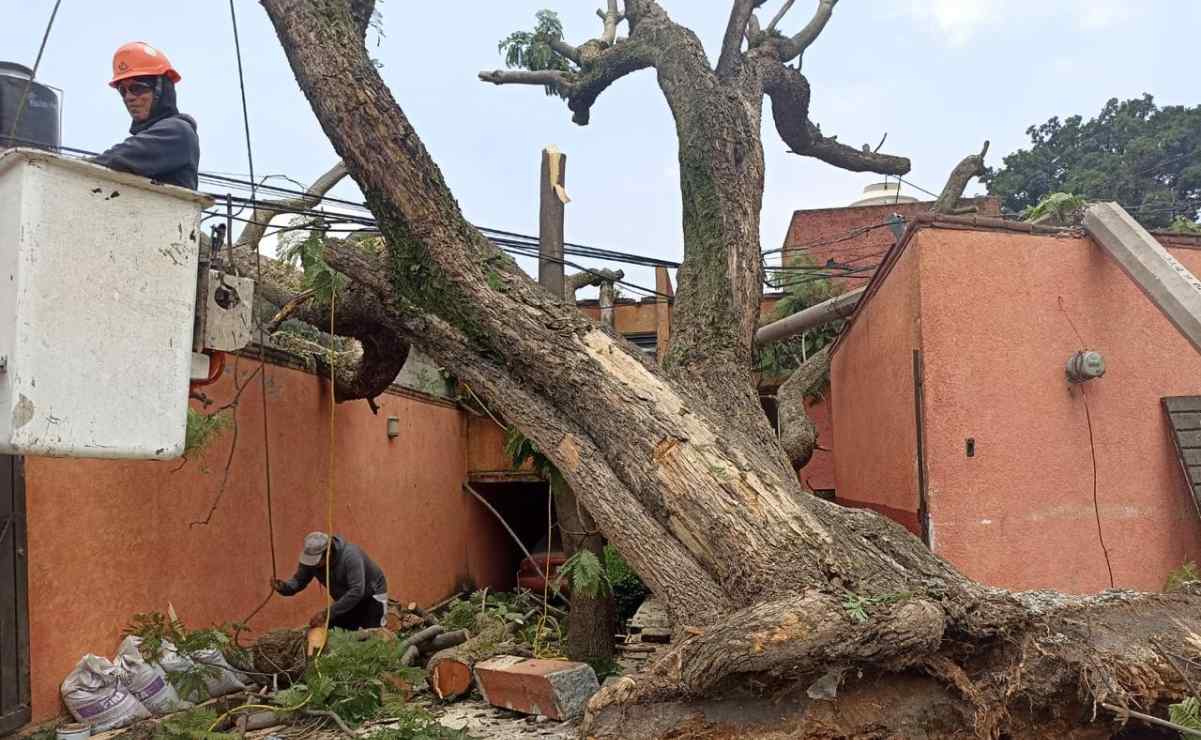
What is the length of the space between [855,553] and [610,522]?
4.11 feet

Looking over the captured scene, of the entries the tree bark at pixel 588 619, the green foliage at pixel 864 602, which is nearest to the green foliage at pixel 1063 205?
the tree bark at pixel 588 619

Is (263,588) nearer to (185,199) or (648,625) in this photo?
(648,625)

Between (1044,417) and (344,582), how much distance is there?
5512mm

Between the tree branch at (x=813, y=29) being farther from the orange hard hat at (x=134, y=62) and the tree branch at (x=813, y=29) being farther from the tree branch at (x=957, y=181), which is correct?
the orange hard hat at (x=134, y=62)

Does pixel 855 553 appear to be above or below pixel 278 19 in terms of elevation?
below

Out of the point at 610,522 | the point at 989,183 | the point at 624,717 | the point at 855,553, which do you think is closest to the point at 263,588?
the point at 610,522

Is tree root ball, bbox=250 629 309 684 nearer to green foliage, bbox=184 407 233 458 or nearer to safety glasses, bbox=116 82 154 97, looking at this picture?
green foliage, bbox=184 407 233 458

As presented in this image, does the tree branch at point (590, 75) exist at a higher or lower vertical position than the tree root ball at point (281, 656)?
higher

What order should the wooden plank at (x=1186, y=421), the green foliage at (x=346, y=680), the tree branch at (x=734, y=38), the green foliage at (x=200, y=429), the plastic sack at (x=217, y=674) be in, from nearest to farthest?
the green foliage at (x=346, y=680) → the plastic sack at (x=217, y=674) → the green foliage at (x=200, y=429) → the wooden plank at (x=1186, y=421) → the tree branch at (x=734, y=38)

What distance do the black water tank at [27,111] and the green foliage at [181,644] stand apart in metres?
2.93

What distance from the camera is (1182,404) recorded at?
23.4ft

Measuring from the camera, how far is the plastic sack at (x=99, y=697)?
5.23 meters

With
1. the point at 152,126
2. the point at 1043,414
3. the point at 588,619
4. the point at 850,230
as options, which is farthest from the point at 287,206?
the point at 850,230

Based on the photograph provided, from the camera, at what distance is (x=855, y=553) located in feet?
14.3
